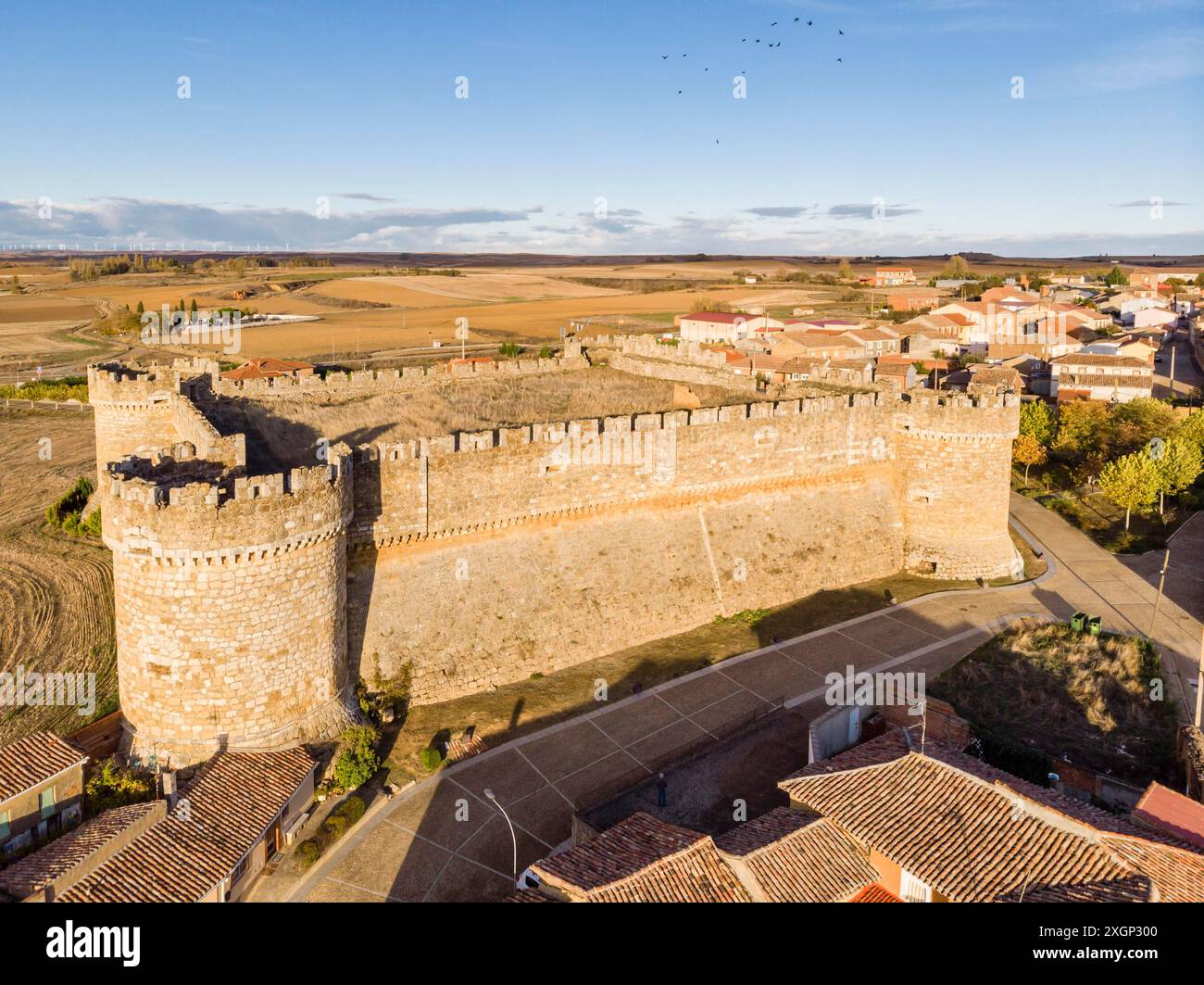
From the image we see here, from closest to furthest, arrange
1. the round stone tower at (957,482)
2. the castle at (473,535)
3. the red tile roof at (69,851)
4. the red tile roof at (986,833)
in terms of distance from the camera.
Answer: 1. the red tile roof at (986,833)
2. the red tile roof at (69,851)
3. the castle at (473,535)
4. the round stone tower at (957,482)

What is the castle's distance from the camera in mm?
18547

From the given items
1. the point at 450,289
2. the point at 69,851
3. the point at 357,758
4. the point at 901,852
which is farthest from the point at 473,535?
the point at 450,289

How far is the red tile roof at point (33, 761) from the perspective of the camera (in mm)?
17812

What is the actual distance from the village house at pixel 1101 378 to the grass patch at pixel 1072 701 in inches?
1565

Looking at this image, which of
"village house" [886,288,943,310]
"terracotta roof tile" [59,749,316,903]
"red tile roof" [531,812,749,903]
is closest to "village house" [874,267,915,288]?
"village house" [886,288,943,310]

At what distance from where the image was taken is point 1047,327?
9481 centimetres

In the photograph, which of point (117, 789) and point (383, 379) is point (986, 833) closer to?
point (117, 789)

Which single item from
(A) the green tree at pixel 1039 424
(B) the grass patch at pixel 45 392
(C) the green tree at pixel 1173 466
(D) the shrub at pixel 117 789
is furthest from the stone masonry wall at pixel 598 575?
(B) the grass patch at pixel 45 392

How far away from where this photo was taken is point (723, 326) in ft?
323

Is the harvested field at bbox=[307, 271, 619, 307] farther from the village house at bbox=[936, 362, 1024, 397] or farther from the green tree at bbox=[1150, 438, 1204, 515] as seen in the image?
the green tree at bbox=[1150, 438, 1204, 515]

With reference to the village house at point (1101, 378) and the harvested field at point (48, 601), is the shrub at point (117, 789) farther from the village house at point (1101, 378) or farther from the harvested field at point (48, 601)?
the village house at point (1101, 378)

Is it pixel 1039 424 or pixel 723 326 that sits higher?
pixel 723 326

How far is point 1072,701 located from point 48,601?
29.5 meters
